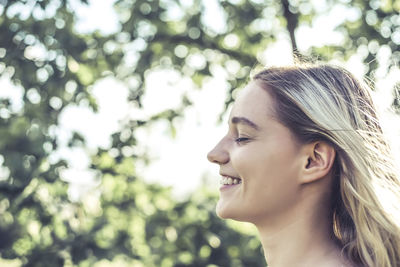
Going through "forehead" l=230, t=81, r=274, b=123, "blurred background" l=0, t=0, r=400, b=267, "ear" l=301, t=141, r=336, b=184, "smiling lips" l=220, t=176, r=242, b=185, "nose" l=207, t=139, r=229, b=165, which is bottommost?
"blurred background" l=0, t=0, r=400, b=267

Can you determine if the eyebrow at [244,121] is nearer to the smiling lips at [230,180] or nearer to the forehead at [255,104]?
the forehead at [255,104]

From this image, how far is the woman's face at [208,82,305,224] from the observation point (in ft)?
7.50

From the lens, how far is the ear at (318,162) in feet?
7.52

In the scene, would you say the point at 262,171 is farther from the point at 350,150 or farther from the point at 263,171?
the point at 350,150

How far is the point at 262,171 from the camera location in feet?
7.49

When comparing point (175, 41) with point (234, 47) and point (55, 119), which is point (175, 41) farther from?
point (55, 119)

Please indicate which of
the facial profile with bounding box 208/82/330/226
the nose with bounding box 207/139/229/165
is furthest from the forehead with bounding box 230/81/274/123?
the nose with bounding box 207/139/229/165

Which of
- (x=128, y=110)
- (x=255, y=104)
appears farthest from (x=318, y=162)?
(x=128, y=110)

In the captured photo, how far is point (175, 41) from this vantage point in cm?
604

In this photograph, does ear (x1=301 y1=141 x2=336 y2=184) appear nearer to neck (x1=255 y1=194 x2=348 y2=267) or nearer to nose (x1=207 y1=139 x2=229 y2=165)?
neck (x1=255 y1=194 x2=348 y2=267)

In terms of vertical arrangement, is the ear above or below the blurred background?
above

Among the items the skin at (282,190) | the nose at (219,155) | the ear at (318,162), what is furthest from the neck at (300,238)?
the nose at (219,155)

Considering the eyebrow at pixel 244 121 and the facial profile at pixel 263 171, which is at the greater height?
the eyebrow at pixel 244 121

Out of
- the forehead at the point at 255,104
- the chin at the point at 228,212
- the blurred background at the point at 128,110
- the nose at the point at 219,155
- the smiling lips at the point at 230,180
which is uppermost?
the forehead at the point at 255,104
